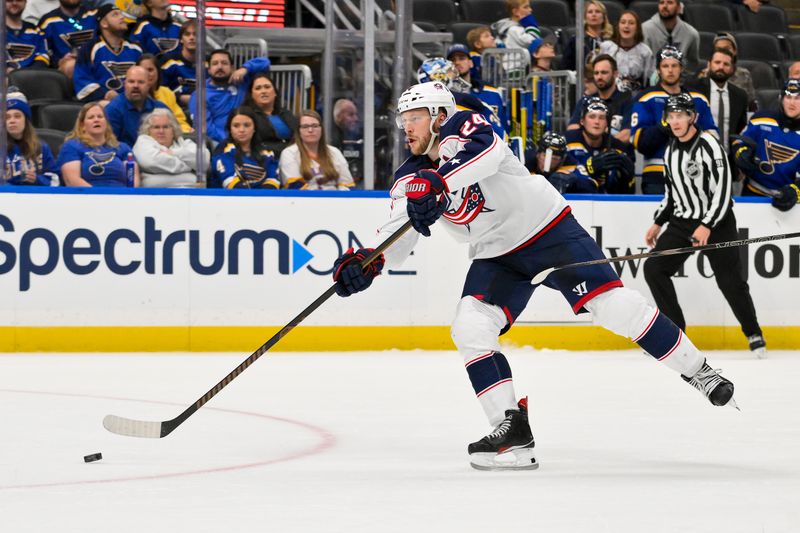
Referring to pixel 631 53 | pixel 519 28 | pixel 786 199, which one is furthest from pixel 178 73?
pixel 786 199

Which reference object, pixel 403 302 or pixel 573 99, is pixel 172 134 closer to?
pixel 403 302

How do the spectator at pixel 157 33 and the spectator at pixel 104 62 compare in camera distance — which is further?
the spectator at pixel 157 33

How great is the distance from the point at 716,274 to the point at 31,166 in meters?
3.75

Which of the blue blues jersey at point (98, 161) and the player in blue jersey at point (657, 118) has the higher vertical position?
the player in blue jersey at point (657, 118)

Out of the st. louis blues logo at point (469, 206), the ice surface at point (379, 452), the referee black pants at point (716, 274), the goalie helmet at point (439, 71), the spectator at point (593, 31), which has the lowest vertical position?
the ice surface at point (379, 452)

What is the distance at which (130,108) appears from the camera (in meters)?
7.84

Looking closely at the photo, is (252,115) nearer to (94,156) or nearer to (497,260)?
(94,156)

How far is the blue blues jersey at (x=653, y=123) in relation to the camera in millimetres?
8164

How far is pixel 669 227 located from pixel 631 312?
3843 millimetres

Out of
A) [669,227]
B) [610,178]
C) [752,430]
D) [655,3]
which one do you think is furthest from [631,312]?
[655,3]

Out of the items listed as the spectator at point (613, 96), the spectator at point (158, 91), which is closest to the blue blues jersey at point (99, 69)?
the spectator at point (158, 91)

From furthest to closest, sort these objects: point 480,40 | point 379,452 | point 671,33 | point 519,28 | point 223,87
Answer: point 671,33 → point 519,28 → point 480,40 → point 223,87 → point 379,452

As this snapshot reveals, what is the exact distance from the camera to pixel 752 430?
4691 millimetres

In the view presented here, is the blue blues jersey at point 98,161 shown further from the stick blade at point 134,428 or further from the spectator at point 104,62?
the stick blade at point 134,428
